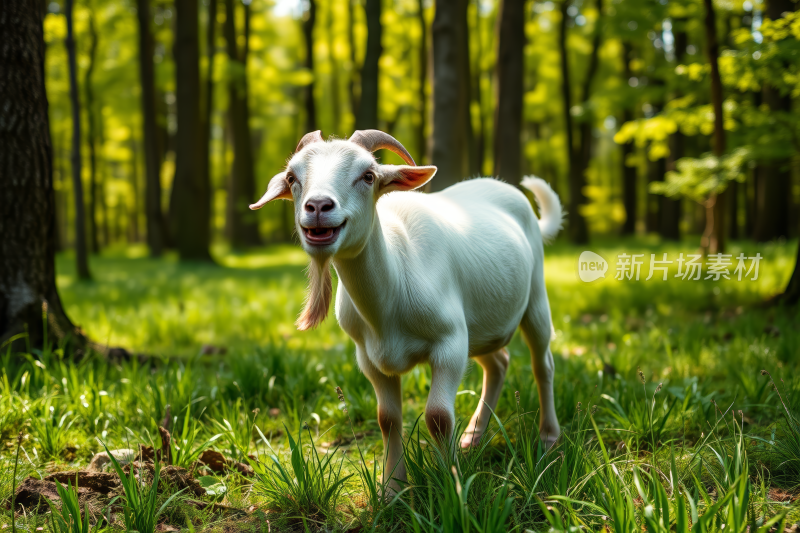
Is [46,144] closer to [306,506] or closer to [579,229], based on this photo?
[306,506]

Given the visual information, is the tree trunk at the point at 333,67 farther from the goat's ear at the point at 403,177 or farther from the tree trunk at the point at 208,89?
the goat's ear at the point at 403,177

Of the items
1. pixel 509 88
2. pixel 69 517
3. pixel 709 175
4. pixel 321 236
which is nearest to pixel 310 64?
pixel 509 88

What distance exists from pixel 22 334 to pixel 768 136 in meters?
7.88

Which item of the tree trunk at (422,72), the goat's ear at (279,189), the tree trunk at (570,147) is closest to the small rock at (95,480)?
the goat's ear at (279,189)

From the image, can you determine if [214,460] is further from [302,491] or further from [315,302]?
[315,302]

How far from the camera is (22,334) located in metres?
3.82

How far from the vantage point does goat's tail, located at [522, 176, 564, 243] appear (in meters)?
3.93

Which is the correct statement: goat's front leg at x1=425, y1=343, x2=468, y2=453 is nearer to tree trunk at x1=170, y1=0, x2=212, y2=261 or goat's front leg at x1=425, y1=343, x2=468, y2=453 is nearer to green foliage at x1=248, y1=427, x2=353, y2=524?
green foliage at x1=248, y1=427, x2=353, y2=524

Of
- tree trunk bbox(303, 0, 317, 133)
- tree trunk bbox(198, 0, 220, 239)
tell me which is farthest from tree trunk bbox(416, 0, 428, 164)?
tree trunk bbox(198, 0, 220, 239)

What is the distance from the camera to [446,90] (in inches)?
313

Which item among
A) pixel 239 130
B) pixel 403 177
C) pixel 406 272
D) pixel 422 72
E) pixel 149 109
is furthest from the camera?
pixel 422 72

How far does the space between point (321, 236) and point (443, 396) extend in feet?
2.89

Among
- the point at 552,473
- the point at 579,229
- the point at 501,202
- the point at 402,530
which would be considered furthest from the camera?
the point at 579,229

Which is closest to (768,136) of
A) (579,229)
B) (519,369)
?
(519,369)
